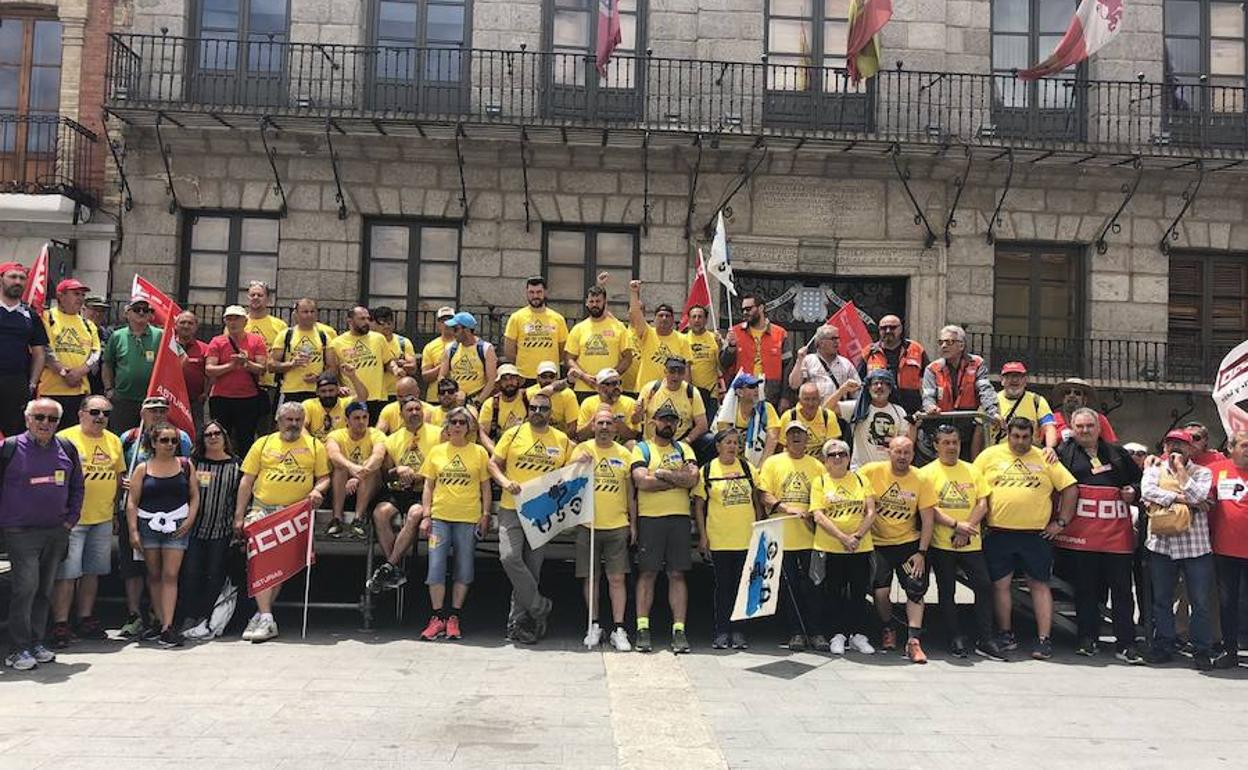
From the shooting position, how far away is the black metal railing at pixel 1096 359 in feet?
50.0

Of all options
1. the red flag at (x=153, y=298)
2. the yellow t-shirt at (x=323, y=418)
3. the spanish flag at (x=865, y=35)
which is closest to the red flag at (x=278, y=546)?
the yellow t-shirt at (x=323, y=418)

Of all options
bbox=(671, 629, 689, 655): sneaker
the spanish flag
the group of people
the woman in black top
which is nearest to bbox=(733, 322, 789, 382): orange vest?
the group of people

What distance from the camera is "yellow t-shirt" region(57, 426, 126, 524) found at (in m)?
7.65

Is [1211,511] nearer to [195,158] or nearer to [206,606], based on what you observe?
[206,606]

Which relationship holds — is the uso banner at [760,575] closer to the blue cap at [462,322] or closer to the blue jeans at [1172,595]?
the blue jeans at [1172,595]

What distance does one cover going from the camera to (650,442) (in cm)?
829

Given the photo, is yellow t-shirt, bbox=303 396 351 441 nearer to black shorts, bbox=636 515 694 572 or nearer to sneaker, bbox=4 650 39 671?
sneaker, bbox=4 650 39 671

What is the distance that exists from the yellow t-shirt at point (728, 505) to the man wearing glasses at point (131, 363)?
221 inches

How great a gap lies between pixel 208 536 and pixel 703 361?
5044 millimetres

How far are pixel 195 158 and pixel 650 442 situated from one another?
10559mm

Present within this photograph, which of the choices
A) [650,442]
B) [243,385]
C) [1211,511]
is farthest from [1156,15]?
[243,385]

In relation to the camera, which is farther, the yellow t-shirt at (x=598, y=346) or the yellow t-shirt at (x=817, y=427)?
the yellow t-shirt at (x=598, y=346)

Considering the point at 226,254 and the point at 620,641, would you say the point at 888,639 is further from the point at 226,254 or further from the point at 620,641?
the point at 226,254

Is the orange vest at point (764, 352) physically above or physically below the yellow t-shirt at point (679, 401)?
above
